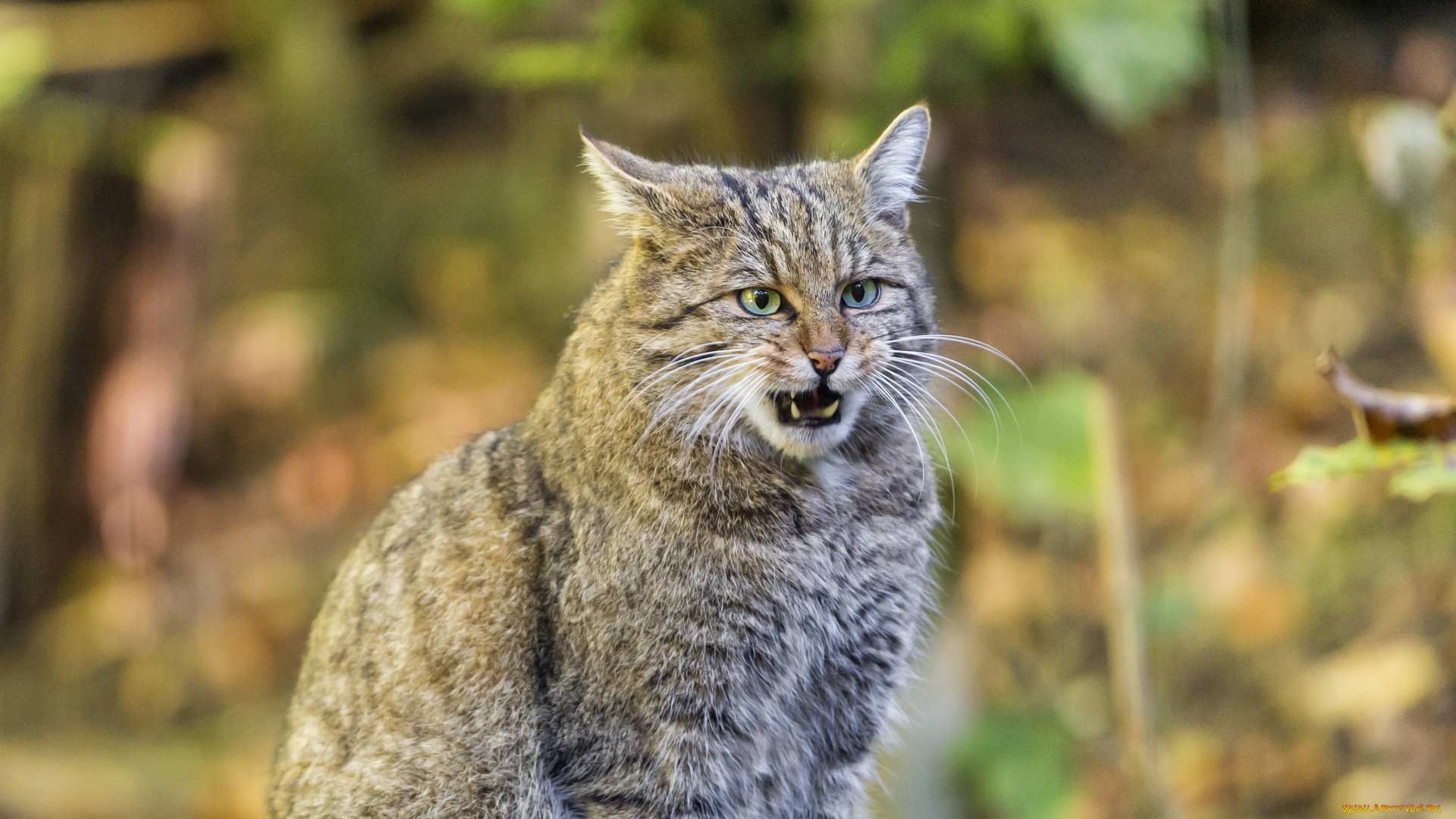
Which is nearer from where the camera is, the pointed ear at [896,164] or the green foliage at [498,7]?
the pointed ear at [896,164]

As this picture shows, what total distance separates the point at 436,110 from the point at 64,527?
14.3 ft

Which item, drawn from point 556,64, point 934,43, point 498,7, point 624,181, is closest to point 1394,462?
point 624,181

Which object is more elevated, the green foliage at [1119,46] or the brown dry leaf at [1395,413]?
the green foliage at [1119,46]

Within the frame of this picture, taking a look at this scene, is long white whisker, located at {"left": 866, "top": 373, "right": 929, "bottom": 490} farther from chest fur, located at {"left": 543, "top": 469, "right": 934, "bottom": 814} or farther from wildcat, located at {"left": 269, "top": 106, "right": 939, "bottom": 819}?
chest fur, located at {"left": 543, "top": 469, "right": 934, "bottom": 814}

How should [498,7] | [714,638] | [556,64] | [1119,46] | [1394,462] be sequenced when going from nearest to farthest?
[1394,462] → [714,638] → [1119,46] → [498,7] → [556,64]

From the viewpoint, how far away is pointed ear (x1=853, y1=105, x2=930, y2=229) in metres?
3.40

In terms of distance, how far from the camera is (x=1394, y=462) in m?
2.70

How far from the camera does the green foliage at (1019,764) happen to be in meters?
5.04

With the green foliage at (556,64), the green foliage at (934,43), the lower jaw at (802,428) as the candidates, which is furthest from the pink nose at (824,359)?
the green foliage at (556,64)

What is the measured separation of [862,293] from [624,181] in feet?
2.30

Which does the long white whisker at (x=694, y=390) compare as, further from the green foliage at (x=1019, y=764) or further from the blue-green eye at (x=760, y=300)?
the green foliage at (x=1019, y=764)

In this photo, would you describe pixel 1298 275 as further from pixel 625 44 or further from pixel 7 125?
pixel 7 125

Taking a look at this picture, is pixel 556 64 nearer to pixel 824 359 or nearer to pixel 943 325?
pixel 943 325

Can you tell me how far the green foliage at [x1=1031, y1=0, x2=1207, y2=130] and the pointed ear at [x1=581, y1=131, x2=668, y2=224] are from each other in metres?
1.89
